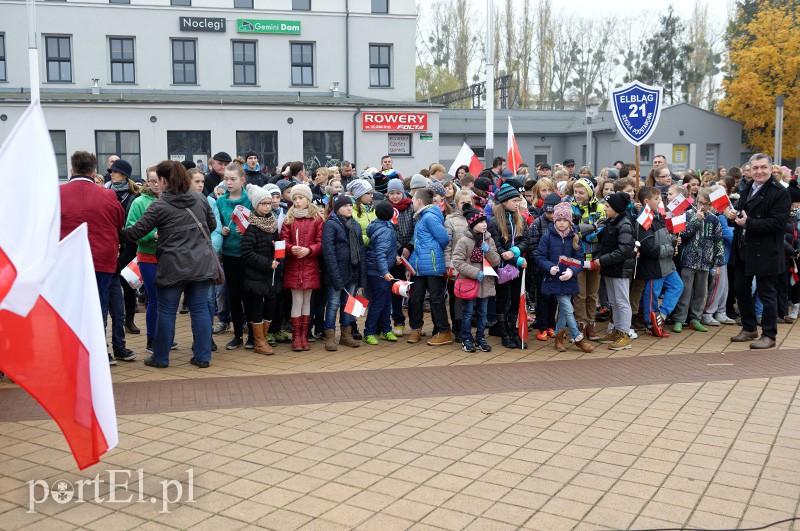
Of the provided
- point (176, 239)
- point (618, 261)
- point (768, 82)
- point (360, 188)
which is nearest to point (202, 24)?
point (768, 82)

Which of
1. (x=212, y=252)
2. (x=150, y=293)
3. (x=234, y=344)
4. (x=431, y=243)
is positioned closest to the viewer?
(x=212, y=252)

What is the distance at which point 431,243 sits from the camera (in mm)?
9664

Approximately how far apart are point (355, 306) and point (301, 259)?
84 centimetres

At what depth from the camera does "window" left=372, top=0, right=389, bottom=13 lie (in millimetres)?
38531

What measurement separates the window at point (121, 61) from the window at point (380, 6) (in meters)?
11.3

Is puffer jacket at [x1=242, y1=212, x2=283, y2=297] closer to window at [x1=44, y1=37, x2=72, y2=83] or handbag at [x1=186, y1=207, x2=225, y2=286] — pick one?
handbag at [x1=186, y1=207, x2=225, y2=286]

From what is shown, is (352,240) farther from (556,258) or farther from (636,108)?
(636,108)

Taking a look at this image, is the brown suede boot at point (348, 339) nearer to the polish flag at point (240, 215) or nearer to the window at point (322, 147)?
the polish flag at point (240, 215)

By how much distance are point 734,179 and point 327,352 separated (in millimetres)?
7866

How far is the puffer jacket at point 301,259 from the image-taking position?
941 cm

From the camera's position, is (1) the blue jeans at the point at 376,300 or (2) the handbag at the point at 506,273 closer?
(2) the handbag at the point at 506,273

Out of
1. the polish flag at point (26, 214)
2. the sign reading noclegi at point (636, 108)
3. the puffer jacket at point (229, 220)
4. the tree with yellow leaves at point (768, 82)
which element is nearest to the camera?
the polish flag at point (26, 214)

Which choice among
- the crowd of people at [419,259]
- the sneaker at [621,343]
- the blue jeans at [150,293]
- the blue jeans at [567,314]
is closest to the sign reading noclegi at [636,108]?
the crowd of people at [419,259]

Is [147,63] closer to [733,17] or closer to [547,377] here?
[547,377]
